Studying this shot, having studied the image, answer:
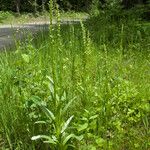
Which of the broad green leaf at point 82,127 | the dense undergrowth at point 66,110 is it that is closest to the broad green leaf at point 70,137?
the dense undergrowth at point 66,110

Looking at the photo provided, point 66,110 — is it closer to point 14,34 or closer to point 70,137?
point 70,137

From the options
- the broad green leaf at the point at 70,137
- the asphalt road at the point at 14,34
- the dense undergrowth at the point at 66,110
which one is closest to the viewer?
the broad green leaf at the point at 70,137

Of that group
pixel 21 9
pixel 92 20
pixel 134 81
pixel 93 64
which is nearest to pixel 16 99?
pixel 134 81

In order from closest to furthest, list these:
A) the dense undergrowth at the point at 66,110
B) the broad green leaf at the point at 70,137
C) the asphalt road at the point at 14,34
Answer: the broad green leaf at the point at 70,137 → the dense undergrowth at the point at 66,110 → the asphalt road at the point at 14,34

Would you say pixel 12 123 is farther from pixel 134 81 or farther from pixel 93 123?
pixel 134 81

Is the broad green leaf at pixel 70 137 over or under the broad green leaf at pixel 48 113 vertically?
under

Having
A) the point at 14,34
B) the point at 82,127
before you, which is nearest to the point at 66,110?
the point at 82,127

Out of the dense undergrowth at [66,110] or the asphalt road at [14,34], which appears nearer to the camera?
the dense undergrowth at [66,110]

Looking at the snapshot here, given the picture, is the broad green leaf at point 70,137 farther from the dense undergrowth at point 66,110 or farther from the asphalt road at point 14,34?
the asphalt road at point 14,34

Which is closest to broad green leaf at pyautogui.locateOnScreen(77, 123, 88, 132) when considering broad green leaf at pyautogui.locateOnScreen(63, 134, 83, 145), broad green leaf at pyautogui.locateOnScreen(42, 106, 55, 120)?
broad green leaf at pyautogui.locateOnScreen(63, 134, 83, 145)

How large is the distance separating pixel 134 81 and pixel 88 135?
1.62 metres

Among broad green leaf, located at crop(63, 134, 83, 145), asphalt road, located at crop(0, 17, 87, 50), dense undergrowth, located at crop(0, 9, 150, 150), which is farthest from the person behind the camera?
asphalt road, located at crop(0, 17, 87, 50)

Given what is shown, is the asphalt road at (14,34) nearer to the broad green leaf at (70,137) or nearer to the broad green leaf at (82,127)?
the broad green leaf at (82,127)

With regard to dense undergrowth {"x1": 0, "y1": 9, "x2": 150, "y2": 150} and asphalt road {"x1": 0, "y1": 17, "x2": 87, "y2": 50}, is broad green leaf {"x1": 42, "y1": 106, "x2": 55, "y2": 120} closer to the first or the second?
dense undergrowth {"x1": 0, "y1": 9, "x2": 150, "y2": 150}
